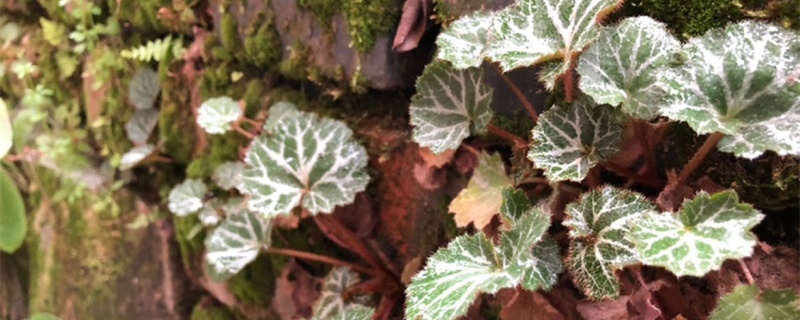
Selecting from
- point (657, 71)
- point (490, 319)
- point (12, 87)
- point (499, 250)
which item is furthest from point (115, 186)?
point (657, 71)

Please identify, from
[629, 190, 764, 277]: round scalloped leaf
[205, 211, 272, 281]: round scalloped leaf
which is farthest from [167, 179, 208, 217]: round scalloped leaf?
[629, 190, 764, 277]: round scalloped leaf

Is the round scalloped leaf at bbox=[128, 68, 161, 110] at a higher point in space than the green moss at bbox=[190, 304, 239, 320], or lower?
higher

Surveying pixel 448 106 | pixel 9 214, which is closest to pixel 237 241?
pixel 448 106

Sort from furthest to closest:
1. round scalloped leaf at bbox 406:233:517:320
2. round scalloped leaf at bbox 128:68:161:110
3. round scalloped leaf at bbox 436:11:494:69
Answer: round scalloped leaf at bbox 128:68:161:110, round scalloped leaf at bbox 436:11:494:69, round scalloped leaf at bbox 406:233:517:320

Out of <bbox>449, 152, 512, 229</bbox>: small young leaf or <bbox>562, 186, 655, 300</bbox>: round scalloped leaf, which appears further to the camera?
<bbox>449, 152, 512, 229</bbox>: small young leaf

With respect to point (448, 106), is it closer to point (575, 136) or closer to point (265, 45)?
point (575, 136)

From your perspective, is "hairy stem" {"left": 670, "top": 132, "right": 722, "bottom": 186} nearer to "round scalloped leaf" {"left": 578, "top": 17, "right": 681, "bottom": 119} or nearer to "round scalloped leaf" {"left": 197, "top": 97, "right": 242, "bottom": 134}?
"round scalloped leaf" {"left": 578, "top": 17, "right": 681, "bottom": 119}
